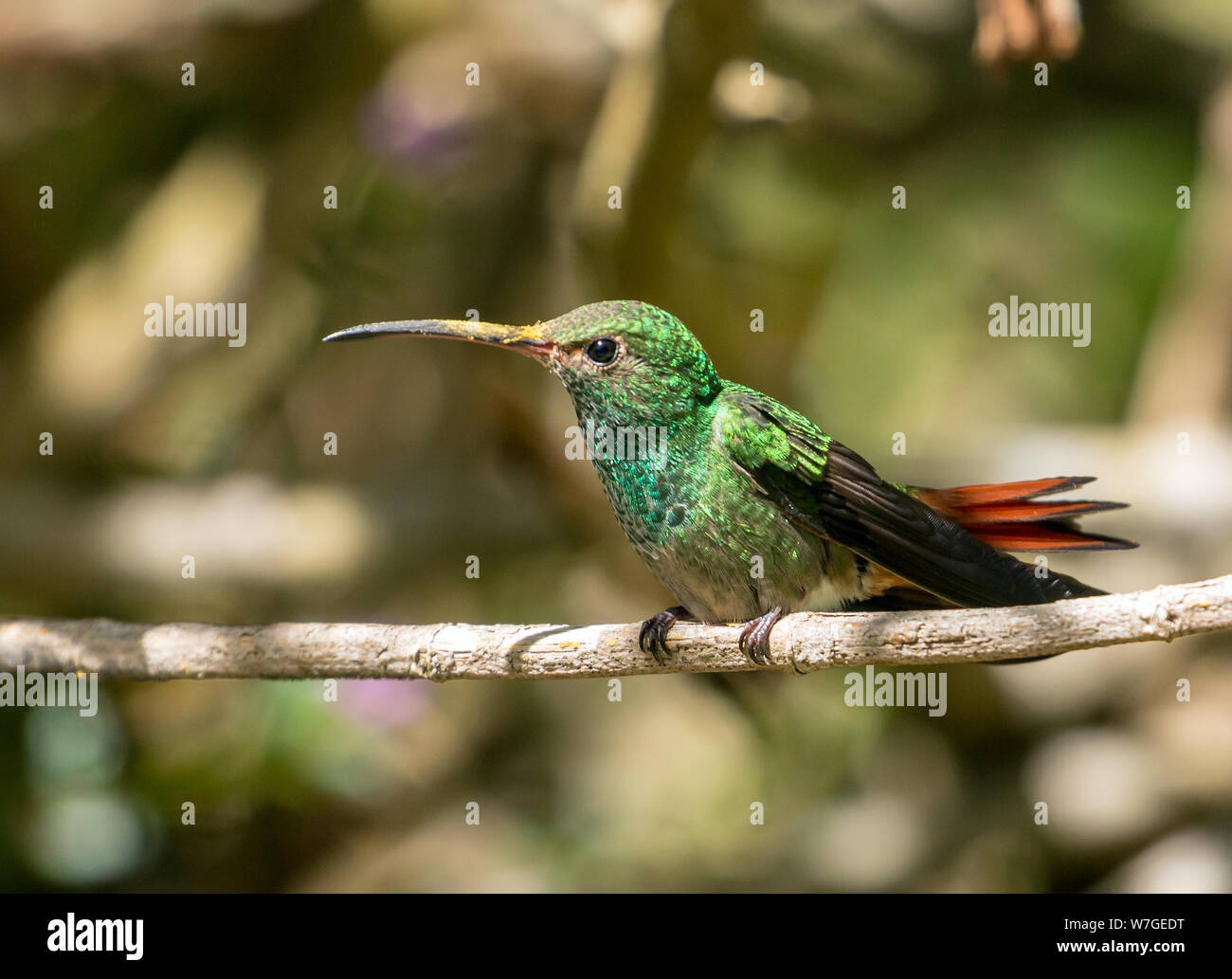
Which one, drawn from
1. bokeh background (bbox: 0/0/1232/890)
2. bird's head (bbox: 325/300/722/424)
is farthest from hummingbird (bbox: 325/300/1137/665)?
bokeh background (bbox: 0/0/1232/890)

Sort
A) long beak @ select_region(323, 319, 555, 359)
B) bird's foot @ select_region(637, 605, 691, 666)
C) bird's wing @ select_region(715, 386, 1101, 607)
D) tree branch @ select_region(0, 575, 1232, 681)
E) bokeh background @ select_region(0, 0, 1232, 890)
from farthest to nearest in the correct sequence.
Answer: bokeh background @ select_region(0, 0, 1232, 890) < bird's foot @ select_region(637, 605, 691, 666) < bird's wing @ select_region(715, 386, 1101, 607) < long beak @ select_region(323, 319, 555, 359) < tree branch @ select_region(0, 575, 1232, 681)

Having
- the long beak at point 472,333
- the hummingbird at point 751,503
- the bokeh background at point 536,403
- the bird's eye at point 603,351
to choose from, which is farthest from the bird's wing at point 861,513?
the bokeh background at point 536,403

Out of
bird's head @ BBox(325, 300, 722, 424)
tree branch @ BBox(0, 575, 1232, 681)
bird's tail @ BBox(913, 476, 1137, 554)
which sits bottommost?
tree branch @ BBox(0, 575, 1232, 681)

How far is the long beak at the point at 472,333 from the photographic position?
2.25 m

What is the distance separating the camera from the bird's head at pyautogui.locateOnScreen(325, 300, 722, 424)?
8.09 feet

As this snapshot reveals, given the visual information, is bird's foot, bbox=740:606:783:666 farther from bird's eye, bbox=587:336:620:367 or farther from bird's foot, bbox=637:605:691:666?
bird's eye, bbox=587:336:620:367

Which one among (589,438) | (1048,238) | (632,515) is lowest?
(632,515)

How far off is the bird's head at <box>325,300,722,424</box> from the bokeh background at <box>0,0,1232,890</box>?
4.89 ft

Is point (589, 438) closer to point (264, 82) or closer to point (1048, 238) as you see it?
point (264, 82)

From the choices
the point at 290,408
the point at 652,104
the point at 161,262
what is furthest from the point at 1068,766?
the point at 161,262

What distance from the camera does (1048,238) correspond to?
7.59 meters

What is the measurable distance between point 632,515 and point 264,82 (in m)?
4.51

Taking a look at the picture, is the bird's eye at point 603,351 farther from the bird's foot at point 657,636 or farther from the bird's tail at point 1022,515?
the bird's tail at point 1022,515

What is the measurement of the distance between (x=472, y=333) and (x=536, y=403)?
10.9 feet
